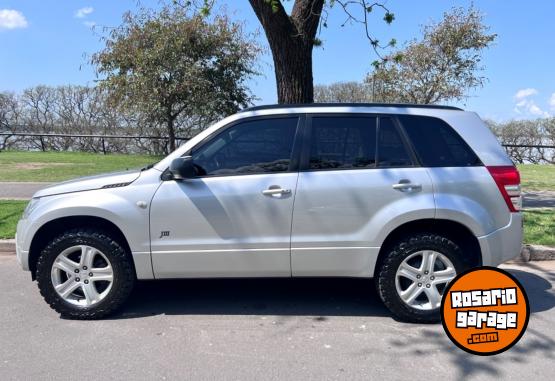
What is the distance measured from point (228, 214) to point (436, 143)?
1916 mm

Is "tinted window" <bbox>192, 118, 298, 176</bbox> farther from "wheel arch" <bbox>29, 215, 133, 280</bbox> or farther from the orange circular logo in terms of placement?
the orange circular logo

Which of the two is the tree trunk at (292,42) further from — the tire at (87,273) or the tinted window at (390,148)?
the tire at (87,273)

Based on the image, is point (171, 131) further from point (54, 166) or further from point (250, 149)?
point (250, 149)

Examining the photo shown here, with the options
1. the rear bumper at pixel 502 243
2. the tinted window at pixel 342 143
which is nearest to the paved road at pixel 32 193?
the rear bumper at pixel 502 243

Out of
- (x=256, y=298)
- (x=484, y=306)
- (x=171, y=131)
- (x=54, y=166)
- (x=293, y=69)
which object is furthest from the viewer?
(x=171, y=131)

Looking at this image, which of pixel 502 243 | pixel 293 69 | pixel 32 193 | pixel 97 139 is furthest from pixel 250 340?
pixel 97 139

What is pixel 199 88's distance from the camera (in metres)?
15.7

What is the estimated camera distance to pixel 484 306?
289cm

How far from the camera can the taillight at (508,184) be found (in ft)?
13.1

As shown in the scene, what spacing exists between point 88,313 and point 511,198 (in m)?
3.82

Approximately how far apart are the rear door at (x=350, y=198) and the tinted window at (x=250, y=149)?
199 millimetres

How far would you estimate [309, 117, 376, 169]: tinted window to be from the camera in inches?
160

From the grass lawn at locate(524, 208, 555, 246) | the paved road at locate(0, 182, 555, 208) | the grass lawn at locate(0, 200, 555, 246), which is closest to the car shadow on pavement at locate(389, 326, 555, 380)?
the grass lawn at locate(524, 208, 555, 246)

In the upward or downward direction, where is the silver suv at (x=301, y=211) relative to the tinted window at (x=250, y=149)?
downward
